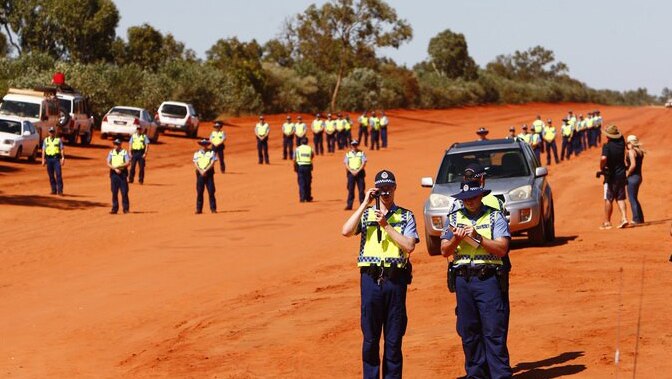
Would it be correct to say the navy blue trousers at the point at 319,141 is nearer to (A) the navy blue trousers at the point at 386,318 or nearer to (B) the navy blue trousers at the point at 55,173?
(B) the navy blue trousers at the point at 55,173

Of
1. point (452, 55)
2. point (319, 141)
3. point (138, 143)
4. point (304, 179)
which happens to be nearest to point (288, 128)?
point (319, 141)

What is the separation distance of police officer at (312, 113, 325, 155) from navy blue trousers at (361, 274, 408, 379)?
36152 millimetres

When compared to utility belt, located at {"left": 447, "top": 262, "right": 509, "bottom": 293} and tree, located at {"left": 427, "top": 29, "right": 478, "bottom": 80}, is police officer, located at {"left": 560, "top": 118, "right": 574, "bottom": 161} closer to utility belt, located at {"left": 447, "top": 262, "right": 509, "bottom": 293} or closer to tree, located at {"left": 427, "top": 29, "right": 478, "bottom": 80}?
utility belt, located at {"left": 447, "top": 262, "right": 509, "bottom": 293}

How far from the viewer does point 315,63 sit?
8412 centimetres

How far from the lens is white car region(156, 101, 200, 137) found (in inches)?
2024

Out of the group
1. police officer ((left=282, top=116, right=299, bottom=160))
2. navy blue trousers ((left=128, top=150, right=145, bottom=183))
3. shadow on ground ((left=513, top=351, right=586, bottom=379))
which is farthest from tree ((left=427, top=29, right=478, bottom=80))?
shadow on ground ((left=513, top=351, right=586, bottom=379))

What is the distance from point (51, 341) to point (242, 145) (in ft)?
122

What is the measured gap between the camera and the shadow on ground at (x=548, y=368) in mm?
11078

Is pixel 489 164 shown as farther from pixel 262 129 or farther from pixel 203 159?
pixel 262 129

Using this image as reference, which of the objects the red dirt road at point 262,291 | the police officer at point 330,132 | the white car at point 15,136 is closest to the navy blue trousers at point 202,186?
the red dirt road at point 262,291

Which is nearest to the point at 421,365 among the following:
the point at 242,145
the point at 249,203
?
the point at 249,203

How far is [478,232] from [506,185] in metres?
9.13

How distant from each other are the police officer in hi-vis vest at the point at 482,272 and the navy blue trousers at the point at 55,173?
2132cm

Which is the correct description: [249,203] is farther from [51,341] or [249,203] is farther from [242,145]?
[242,145]
